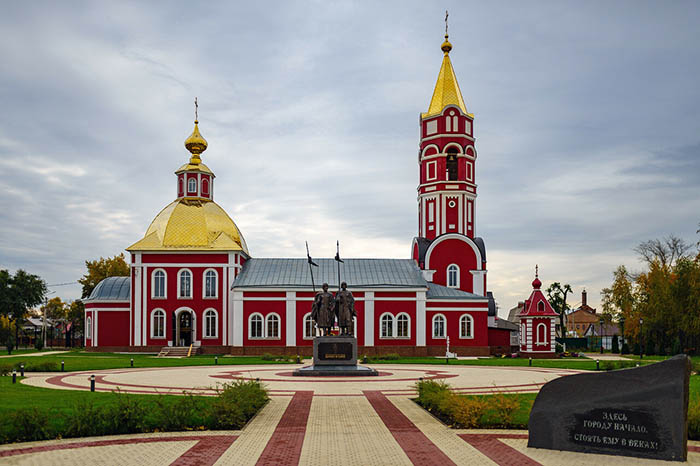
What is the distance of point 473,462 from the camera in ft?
36.0

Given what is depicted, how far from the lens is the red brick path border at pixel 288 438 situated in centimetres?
1106

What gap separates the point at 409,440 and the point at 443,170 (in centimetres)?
4207

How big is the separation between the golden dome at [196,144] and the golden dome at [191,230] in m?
4.62

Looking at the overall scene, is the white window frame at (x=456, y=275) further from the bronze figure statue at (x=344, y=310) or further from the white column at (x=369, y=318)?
the bronze figure statue at (x=344, y=310)

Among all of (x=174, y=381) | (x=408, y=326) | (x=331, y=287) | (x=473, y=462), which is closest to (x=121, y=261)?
(x=331, y=287)

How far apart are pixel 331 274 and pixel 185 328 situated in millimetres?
11818

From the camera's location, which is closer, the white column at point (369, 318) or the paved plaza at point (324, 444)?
the paved plaza at point (324, 444)

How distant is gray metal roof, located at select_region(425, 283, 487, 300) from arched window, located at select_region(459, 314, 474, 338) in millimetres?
1467

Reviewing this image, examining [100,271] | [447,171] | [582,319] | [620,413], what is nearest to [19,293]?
[100,271]

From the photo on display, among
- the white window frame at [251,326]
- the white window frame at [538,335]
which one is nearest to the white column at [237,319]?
the white window frame at [251,326]

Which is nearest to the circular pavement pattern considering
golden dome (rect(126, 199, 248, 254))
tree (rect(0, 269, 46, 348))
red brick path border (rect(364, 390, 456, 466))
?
red brick path border (rect(364, 390, 456, 466))

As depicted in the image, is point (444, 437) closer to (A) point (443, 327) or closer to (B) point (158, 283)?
(A) point (443, 327)

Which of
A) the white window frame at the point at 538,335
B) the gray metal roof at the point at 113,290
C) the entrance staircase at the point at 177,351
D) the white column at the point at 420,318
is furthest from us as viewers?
the gray metal roof at the point at 113,290

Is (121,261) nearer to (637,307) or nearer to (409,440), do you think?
(637,307)
